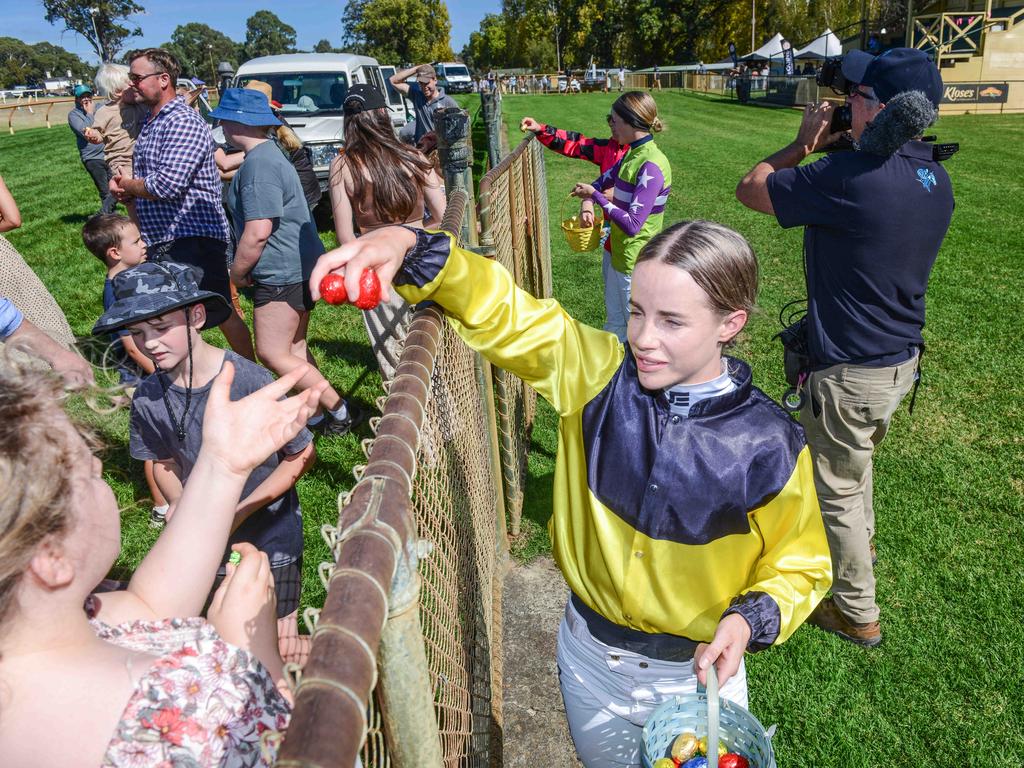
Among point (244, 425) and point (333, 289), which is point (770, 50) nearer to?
point (333, 289)

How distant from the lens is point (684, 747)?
1.71 meters

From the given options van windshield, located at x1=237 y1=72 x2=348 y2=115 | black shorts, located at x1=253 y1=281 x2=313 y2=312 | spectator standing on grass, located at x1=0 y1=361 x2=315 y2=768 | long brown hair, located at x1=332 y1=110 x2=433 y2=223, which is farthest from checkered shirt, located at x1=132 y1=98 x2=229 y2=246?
van windshield, located at x1=237 y1=72 x2=348 y2=115

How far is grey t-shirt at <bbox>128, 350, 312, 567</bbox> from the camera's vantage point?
2660 mm

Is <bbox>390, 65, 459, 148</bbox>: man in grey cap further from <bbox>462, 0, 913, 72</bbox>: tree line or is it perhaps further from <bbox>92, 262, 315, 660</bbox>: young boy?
<bbox>462, 0, 913, 72</bbox>: tree line

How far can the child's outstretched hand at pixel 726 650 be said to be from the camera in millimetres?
1557

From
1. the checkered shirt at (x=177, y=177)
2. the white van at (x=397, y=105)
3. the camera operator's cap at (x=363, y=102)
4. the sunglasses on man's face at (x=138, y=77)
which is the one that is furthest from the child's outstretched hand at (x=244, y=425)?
the white van at (x=397, y=105)

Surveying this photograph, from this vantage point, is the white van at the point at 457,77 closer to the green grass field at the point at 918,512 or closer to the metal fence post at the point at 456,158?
the green grass field at the point at 918,512

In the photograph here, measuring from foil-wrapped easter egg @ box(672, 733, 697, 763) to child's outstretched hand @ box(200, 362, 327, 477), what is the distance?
1147mm

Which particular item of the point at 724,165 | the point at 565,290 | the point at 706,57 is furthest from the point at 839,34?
the point at 565,290

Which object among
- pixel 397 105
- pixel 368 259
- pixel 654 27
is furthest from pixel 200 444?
pixel 654 27

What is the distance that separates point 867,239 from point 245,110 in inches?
136

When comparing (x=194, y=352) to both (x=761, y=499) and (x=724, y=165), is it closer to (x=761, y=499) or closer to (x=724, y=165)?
(x=761, y=499)

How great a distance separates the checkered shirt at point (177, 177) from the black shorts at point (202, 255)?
4cm

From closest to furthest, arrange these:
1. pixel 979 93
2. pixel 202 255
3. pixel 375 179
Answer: pixel 375 179 → pixel 202 255 → pixel 979 93
